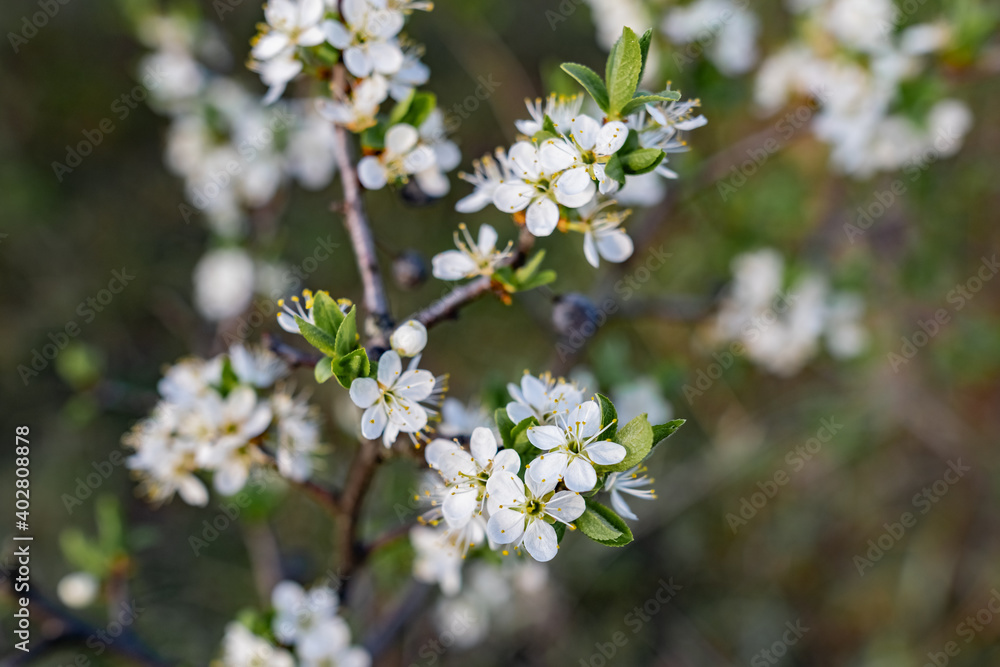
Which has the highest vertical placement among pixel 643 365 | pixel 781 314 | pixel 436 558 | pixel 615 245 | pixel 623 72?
pixel 623 72

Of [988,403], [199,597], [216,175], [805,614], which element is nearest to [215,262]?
[216,175]

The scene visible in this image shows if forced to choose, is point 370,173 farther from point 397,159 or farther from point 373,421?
point 373,421

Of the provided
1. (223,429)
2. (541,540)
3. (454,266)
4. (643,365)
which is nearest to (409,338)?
(454,266)

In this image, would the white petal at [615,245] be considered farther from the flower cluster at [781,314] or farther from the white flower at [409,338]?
the flower cluster at [781,314]

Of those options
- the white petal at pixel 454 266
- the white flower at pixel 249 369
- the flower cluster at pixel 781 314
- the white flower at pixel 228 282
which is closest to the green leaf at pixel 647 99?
the white petal at pixel 454 266

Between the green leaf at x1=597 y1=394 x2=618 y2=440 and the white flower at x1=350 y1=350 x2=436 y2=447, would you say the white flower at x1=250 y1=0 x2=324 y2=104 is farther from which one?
the green leaf at x1=597 y1=394 x2=618 y2=440

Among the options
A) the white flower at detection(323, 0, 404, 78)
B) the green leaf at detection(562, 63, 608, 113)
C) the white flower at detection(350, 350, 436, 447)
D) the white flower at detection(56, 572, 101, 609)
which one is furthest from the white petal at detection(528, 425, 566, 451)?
the white flower at detection(56, 572, 101, 609)

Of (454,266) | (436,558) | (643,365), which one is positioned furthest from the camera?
(643,365)
